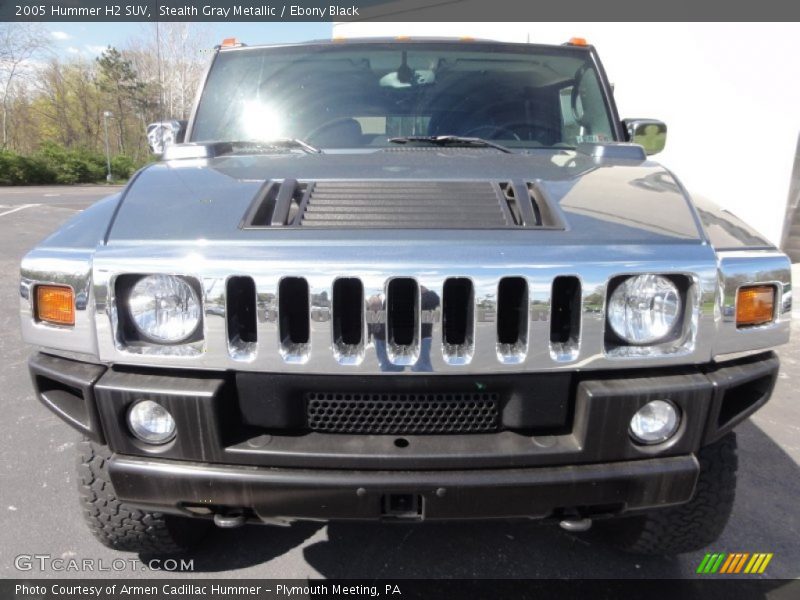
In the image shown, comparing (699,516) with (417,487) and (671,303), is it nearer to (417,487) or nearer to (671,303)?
(671,303)

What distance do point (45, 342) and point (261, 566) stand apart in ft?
4.00

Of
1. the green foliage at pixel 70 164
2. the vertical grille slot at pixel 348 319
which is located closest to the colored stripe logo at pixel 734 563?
the vertical grille slot at pixel 348 319

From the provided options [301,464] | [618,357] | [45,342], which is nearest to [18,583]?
[45,342]

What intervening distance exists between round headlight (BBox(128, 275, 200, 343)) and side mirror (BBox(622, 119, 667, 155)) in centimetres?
247

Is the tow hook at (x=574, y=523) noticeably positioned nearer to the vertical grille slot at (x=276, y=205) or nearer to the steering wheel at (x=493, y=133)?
the vertical grille slot at (x=276, y=205)

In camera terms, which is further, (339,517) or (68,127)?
(68,127)

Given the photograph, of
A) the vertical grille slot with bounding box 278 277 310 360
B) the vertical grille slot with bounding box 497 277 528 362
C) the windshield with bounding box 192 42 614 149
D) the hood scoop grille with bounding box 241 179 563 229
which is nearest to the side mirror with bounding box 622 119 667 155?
the windshield with bounding box 192 42 614 149

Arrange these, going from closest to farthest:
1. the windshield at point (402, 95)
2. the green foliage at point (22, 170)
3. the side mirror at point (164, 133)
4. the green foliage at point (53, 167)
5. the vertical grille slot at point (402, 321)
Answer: the vertical grille slot at point (402, 321) < the windshield at point (402, 95) < the side mirror at point (164, 133) < the green foliage at point (22, 170) < the green foliage at point (53, 167)

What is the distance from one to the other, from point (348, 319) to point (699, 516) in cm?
147

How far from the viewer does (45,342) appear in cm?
181

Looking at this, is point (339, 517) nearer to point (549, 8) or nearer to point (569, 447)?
point (569, 447)

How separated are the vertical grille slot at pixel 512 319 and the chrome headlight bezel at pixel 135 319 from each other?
0.84m

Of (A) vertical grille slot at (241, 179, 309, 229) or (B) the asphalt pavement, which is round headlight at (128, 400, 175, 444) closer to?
(A) vertical grille slot at (241, 179, 309, 229)

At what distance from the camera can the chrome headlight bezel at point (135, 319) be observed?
1664mm
